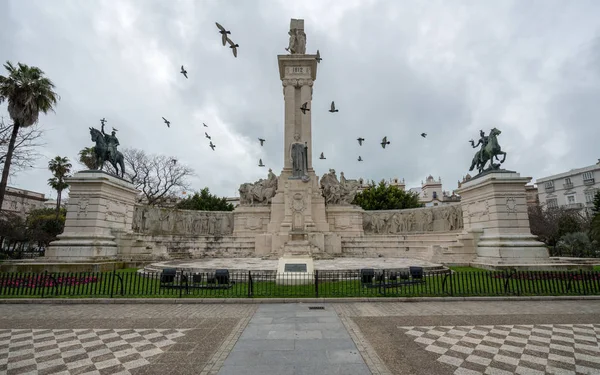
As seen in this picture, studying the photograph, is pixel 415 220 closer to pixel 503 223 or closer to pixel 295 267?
pixel 503 223

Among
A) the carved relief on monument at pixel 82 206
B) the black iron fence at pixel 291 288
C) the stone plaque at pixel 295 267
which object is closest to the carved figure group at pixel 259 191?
the carved relief on monument at pixel 82 206

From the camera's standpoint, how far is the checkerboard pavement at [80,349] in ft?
14.7

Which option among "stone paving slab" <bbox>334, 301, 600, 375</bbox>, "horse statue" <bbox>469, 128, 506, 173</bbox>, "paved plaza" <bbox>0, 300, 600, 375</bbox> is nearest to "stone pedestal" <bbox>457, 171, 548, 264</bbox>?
"horse statue" <bbox>469, 128, 506, 173</bbox>

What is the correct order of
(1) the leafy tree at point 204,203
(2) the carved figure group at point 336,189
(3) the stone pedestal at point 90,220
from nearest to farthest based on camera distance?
(3) the stone pedestal at point 90,220, (2) the carved figure group at point 336,189, (1) the leafy tree at point 204,203

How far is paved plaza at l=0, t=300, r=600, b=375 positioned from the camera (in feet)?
14.6

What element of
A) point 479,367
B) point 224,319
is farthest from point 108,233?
point 479,367

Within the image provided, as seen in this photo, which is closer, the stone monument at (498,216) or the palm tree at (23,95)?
the stone monument at (498,216)

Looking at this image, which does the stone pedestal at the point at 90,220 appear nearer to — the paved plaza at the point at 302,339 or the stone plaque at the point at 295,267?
the paved plaza at the point at 302,339

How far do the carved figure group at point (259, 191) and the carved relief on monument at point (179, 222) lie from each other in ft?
8.52

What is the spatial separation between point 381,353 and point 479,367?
4.78 ft

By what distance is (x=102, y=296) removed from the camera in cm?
932

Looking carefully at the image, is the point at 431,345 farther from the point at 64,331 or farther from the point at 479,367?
the point at 64,331

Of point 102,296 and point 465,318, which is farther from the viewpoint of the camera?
point 102,296

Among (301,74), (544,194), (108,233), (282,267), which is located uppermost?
(301,74)
